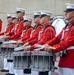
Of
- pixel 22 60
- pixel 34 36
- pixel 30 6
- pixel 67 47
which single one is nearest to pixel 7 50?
pixel 34 36

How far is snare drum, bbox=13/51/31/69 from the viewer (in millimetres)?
7155

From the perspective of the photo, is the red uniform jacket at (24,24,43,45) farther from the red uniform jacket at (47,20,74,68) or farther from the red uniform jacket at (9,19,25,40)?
the red uniform jacket at (47,20,74,68)

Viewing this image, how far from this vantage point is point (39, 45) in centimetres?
681

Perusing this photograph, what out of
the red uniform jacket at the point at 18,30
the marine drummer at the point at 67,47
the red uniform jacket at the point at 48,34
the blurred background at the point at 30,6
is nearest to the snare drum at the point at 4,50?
the red uniform jacket at the point at 18,30

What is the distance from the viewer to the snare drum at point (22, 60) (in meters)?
7.15

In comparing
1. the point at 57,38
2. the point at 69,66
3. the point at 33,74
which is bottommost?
the point at 33,74

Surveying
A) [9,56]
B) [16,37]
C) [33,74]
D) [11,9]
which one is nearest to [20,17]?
[16,37]

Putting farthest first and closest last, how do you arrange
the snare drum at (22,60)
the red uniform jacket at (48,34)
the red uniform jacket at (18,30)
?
the red uniform jacket at (18,30)
the snare drum at (22,60)
the red uniform jacket at (48,34)

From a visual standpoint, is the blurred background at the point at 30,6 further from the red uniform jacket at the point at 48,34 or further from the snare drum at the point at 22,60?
the red uniform jacket at the point at 48,34

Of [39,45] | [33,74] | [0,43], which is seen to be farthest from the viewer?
[0,43]

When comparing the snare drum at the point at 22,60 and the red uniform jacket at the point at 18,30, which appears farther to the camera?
the red uniform jacket at the point at 18,30

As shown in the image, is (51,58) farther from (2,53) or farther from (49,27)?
(2,53)

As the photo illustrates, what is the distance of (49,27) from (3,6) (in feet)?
28.1

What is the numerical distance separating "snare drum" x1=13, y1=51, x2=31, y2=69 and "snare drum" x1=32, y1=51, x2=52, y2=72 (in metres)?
0.61
